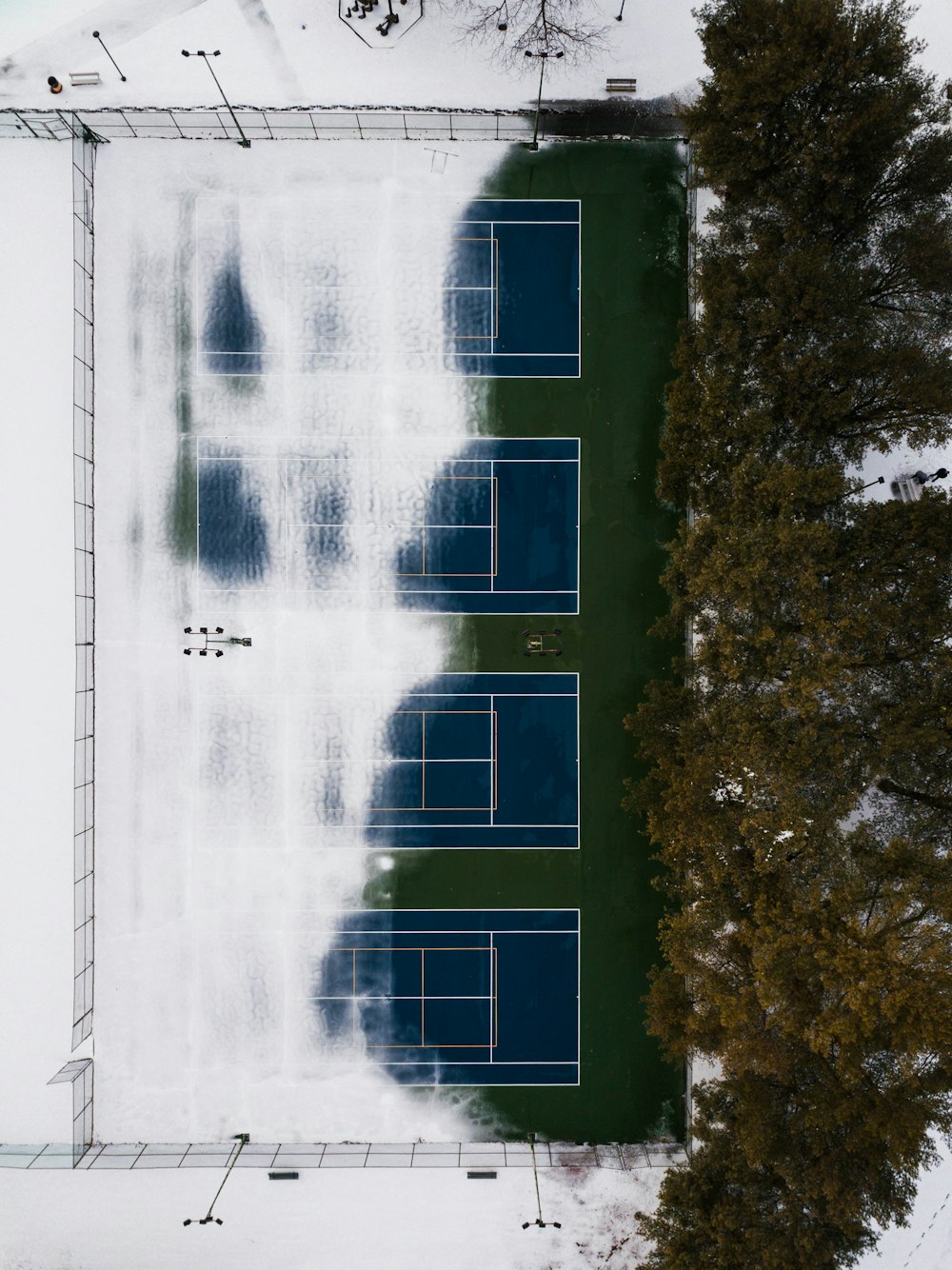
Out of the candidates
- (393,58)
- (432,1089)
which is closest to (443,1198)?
(432,1089)

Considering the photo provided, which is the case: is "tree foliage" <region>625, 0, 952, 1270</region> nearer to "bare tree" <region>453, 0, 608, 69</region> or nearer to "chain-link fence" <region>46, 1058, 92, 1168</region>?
"bare tree" <region>453, 0, 608, 69</region>

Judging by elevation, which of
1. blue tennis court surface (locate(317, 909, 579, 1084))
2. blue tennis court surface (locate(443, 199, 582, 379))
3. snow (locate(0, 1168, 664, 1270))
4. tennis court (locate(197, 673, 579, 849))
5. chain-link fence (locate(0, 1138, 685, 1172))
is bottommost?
snow (locate(0, 1168, 664, 1270))

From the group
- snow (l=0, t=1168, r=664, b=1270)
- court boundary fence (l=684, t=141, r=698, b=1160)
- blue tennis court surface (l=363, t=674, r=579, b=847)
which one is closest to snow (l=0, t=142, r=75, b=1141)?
snow (l=0, t=1168, r=664, b=1270)

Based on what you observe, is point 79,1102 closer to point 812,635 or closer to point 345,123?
point 812,635

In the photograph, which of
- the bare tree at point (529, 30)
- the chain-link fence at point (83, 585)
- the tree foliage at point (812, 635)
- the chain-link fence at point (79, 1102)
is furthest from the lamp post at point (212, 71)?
the chain-link fence at point (79, 1102)

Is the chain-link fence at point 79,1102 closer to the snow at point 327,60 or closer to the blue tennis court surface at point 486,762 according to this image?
the blue tennis court surface at point 486,762

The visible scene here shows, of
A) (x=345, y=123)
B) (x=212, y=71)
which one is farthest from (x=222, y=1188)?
(x=212, y=71)
